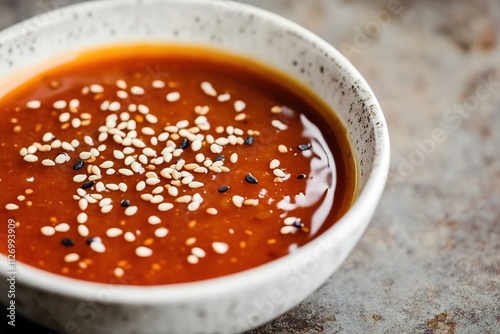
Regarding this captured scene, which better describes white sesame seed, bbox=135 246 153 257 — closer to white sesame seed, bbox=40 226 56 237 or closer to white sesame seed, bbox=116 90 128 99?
white sesame seed, bbox=40 226 56 237

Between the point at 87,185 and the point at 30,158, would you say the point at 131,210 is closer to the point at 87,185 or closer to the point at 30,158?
the point at 87,185

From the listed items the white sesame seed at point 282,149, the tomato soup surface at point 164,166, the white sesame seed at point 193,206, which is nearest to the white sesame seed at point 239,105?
the tomato soup surface at point 164,166

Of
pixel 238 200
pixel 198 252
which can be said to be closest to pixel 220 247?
pixel 198 252

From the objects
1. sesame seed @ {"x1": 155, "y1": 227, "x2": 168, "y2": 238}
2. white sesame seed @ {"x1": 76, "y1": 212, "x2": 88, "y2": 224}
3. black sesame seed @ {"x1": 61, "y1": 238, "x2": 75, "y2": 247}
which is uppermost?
sesame seed @ {"x1": 155, "y1": 227, "x2": 168, "y2": 238}

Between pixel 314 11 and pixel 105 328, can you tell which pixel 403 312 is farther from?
pixel 314 11

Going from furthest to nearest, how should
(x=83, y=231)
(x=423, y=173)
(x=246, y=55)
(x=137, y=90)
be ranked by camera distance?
(x=423, y=173) < (x=246, y=55) < (x=137, y=90) < (x=83, y=231)

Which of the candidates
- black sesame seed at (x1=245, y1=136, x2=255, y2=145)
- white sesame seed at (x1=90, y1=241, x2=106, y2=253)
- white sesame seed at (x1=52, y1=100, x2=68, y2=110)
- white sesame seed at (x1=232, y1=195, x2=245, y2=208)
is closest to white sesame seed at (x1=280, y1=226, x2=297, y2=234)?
white sesame seed at (x1=232, y1=195, x2=245, y2=208)

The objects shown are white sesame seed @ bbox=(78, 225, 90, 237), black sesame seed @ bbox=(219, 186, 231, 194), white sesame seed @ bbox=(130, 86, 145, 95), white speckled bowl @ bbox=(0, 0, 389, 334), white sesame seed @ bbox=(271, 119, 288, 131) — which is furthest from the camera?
white sesame seed @ bbox=(130, 86, 145, 95)

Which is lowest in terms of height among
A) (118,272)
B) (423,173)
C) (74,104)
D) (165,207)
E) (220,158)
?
(118,272)
